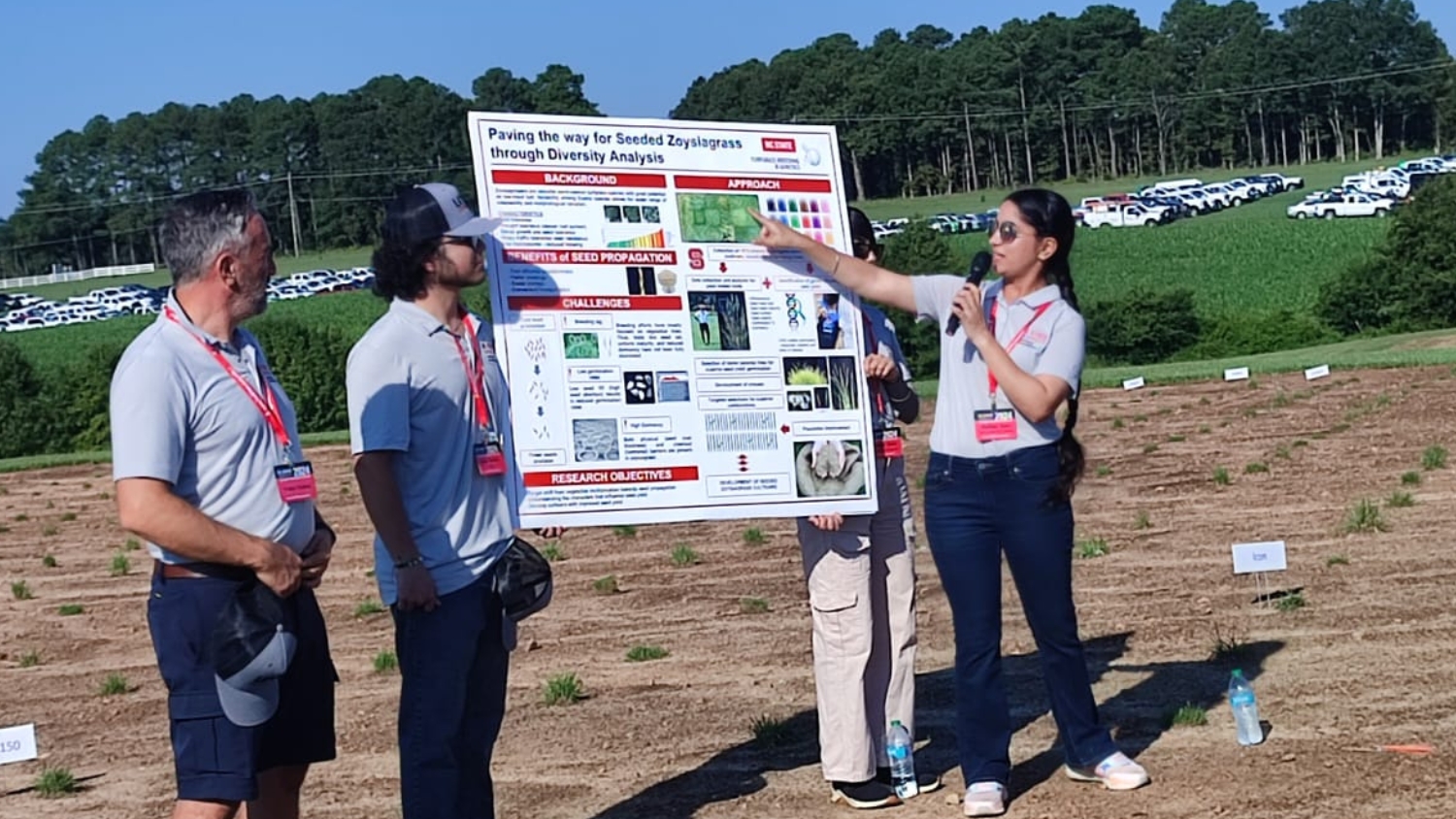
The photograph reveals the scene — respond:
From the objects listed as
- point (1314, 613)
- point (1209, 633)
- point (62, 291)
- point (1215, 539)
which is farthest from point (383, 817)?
point (62, 291)

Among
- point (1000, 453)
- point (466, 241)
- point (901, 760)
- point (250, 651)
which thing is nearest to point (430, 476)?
point (466, 241)

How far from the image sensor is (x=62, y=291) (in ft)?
375

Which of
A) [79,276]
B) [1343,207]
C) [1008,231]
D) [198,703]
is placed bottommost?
[198,703]

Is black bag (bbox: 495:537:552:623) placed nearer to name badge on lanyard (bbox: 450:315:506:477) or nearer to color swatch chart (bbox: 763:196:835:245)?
name badge on lanyard (bbox: 450:315:506:477)

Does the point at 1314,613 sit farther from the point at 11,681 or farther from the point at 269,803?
the point at 11,681

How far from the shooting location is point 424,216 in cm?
566

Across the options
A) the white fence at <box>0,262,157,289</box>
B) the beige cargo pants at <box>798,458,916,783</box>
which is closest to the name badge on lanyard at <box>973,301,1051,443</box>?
the beige cargo pants at <box>798,458,916,783</box>

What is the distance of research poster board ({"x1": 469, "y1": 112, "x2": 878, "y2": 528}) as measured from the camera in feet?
20.5

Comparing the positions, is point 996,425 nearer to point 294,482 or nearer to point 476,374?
point 476,374

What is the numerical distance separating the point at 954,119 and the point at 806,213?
136148 millimetres

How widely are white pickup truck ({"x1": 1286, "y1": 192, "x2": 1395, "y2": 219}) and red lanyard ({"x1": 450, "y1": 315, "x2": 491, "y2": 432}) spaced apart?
84541 mm

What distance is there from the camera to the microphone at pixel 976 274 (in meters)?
6.69

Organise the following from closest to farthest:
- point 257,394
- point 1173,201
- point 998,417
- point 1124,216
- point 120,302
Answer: point 257,394
point 998,417
point 120,302
point 1124,216
point 1173,201

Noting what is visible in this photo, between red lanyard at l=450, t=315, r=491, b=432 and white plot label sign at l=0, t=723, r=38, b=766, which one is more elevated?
red lanyard at l=450, t=315, r=491, b=432
